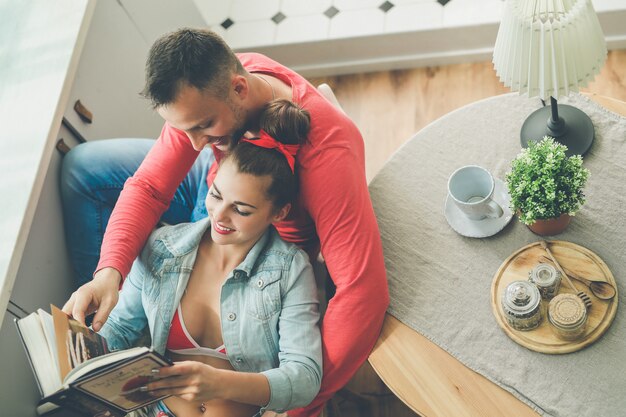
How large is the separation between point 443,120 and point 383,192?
0.26 metres

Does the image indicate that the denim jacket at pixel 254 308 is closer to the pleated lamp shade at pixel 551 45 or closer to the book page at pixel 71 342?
the book page at pixel 71 342

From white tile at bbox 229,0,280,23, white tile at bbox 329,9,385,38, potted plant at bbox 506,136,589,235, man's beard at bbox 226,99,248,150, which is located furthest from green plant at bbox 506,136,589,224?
white tile at bbox 229,0,280,23

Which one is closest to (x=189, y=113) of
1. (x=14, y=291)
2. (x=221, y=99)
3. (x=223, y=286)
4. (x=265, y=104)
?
(x=221, y=99)

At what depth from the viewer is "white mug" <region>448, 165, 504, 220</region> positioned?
1438 millimetres

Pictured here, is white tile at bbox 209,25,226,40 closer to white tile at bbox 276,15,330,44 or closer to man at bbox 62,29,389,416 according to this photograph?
white tile at bbox 276,15,330,44

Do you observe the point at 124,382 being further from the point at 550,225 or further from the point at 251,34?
the point at 251,34

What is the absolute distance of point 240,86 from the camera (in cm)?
144

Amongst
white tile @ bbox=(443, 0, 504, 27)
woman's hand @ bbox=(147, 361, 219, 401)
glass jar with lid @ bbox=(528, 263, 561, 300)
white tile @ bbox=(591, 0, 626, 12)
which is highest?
woman's hand @ bbox=(147, 361, 219, 401)

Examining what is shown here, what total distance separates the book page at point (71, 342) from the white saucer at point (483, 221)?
86 cm

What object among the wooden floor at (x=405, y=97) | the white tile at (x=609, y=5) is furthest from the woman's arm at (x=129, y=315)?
A: the white tile at (x=609, y=5)

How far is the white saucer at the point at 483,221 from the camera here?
1475 millimetres

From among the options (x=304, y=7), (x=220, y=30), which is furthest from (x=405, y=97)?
(x=220, y=30)

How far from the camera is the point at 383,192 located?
5.38 feet

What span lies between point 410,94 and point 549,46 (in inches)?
56.9
